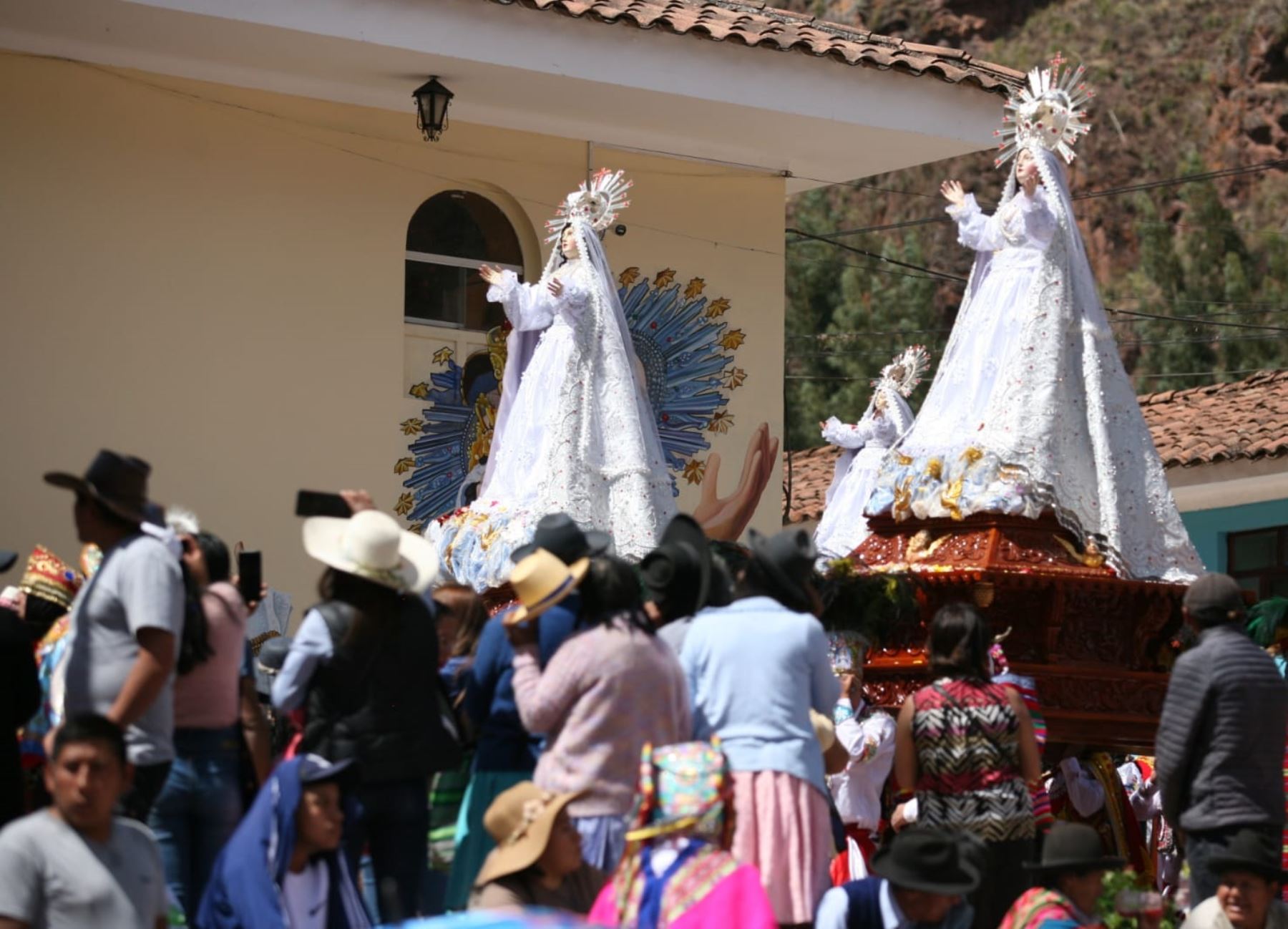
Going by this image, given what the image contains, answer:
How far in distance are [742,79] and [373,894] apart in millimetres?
9025

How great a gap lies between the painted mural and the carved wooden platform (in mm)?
4740

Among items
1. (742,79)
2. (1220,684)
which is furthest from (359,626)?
(742,79)

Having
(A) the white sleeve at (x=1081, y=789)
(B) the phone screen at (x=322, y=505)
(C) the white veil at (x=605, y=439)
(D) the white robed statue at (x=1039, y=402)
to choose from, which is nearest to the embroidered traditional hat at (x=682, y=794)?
(B) the phone screen at (x=322, y=505)

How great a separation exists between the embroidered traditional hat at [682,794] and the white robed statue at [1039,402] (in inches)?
160

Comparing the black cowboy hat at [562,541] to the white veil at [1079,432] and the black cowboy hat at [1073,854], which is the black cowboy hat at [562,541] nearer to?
the black cowboy hat at [1073,854]

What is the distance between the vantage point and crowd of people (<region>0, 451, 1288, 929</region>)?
20.1ft

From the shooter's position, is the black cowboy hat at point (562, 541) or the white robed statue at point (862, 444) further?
the white robed statue at point (862, 444)

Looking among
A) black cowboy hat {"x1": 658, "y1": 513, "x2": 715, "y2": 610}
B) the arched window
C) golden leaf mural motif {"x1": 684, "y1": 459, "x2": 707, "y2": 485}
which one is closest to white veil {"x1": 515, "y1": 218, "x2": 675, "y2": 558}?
the arched window

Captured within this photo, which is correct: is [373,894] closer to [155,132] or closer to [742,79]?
[155,132]

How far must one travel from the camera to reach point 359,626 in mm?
6812

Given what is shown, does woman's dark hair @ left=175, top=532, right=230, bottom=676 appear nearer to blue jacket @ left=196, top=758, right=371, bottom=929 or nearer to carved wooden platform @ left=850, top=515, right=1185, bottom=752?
blue jacket @ left=196, top=758, right=371, bottom=929

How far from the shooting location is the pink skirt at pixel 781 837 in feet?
22.8

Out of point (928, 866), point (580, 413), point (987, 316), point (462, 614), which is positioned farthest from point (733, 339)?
point (928, 866)

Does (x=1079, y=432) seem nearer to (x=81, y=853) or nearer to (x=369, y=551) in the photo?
(x=369, y=551)
